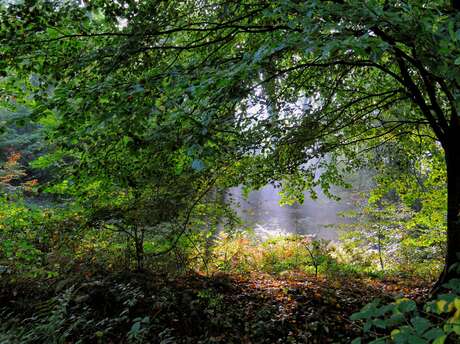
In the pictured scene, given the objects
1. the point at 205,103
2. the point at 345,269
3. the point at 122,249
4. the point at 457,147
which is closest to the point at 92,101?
the point at 205,103

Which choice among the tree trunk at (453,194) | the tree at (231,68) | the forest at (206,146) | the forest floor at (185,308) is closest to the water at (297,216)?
the forest at (206,146)

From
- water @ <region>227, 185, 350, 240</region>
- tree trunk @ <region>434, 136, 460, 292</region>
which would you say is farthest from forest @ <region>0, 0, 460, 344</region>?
water @ <region>227, 185, 350, 240</region>

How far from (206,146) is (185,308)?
336cm

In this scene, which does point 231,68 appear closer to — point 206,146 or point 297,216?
point 206,146

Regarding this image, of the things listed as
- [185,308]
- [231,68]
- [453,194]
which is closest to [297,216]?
[185,308]

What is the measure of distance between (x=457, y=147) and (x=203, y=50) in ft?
10.5

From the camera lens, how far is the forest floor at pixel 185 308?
161 inches

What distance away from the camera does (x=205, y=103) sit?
2291 millimetres

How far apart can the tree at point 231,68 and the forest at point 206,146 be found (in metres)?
0.02

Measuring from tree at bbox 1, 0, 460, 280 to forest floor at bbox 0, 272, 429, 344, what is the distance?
1.66m

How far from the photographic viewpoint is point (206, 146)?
2.08 metres

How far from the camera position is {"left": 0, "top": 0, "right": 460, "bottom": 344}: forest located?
79.7 inches

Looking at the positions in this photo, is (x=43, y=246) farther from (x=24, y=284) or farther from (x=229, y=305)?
(x=229, y=305)

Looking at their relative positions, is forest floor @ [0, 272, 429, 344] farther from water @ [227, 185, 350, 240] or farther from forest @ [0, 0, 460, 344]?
water @ [227, 185, 350, 240]
